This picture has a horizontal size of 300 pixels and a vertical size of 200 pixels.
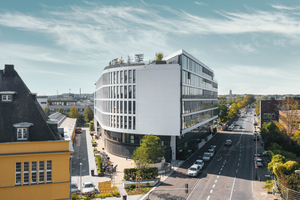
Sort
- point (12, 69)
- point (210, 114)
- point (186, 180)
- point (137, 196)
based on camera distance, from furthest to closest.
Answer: point (210, 114) → point (186, 180) → point (137, 196) → point (12, 69)

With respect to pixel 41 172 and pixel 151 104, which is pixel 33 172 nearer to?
pixel 41 172

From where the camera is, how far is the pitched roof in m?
20.8

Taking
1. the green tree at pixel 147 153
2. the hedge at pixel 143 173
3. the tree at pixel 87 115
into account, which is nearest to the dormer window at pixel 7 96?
the hedge at pixel 143 173

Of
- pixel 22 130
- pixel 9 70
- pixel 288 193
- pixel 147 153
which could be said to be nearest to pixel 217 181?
pixel 288 193


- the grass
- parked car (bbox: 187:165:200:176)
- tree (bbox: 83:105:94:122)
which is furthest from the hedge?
tree (bbox: 83:105:94:122)

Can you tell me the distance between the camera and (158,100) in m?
43.5

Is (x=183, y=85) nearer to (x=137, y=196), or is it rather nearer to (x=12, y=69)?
(x=137, y=196)

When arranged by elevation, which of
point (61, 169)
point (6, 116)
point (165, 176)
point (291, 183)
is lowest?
point (165, 176)

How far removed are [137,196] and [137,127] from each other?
716 inches

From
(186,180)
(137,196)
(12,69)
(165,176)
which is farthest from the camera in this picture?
(165,176)

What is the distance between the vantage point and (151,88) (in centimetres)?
4372

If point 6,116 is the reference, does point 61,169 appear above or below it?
below

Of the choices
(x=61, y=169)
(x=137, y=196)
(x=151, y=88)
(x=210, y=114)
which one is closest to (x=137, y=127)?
(x=151, y=88)

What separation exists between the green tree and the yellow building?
13.3 meters
